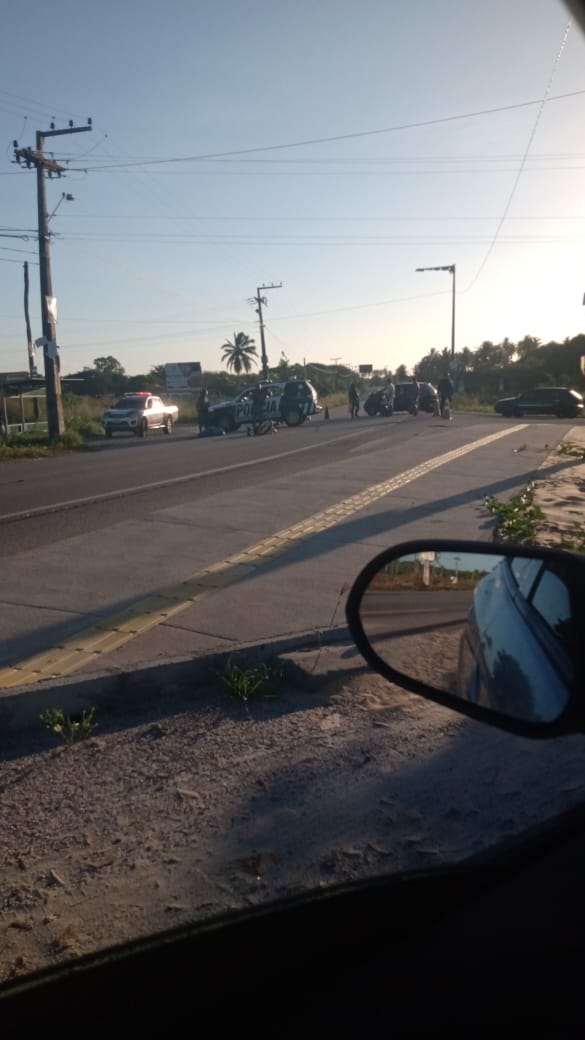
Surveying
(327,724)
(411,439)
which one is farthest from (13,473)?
(327,724)

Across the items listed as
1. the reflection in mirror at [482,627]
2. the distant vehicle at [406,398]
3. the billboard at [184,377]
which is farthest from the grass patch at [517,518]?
the billboard at [184,377]

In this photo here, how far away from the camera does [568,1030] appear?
1.61 metres

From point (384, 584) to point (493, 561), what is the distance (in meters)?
0.59

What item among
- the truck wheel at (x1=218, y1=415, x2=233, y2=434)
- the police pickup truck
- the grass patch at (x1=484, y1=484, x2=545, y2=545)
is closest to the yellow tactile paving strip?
the grass patch at (x1=484, y1=484, x2=545, y2=545)

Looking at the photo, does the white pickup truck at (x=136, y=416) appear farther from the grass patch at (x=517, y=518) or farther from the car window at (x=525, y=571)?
the car window at (x=525, y=571)

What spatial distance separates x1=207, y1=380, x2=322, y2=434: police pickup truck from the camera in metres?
36.9

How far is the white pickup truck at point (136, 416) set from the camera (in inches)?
1506

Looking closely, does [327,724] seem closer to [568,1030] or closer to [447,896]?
[447,896]

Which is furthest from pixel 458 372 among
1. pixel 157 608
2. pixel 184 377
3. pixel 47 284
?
pixel 157 608

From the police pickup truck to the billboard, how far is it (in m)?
32.8

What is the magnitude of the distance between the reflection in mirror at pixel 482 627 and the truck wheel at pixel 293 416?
117ft

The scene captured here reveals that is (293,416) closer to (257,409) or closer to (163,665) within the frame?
(257,409)

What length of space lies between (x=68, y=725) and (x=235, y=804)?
47.9 inches

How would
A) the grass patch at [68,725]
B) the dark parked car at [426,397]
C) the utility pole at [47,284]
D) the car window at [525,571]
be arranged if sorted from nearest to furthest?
the car window at [525,571], the grass patch at [68,725], the utility pole at [47,284], the dark parked car at [426,397]
